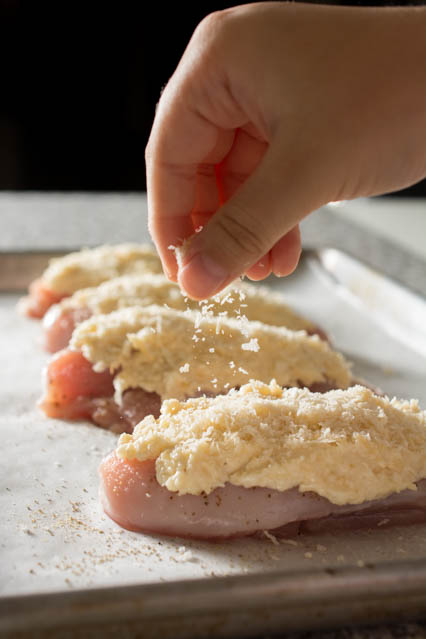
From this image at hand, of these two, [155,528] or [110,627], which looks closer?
[110,627]

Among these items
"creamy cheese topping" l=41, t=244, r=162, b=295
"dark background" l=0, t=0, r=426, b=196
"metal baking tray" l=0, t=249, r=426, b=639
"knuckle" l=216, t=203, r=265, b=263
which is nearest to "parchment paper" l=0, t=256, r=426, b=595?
"metal baking tray" l=0, t=249, r=426, b=639

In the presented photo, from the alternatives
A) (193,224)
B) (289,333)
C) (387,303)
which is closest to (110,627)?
(193,224)

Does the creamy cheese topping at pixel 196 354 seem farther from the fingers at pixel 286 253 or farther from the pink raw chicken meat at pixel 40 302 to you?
the pink raw chicken meat at pixel 40 302

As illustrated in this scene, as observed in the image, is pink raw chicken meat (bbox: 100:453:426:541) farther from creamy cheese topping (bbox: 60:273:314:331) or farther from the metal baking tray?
creamy cheese topping (bbox: 60:273:314:331)

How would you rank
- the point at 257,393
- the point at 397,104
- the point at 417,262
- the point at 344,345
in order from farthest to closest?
the point at 417,262 < the point at 344,345 < the point at 257,393 < the point at 397,104

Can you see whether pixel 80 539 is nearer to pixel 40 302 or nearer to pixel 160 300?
pixel 160 300

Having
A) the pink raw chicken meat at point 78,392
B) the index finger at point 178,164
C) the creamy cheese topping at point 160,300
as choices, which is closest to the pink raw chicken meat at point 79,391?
the pink raw chicken meat at point 78,392

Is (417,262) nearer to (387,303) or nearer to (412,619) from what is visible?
(387,303)
